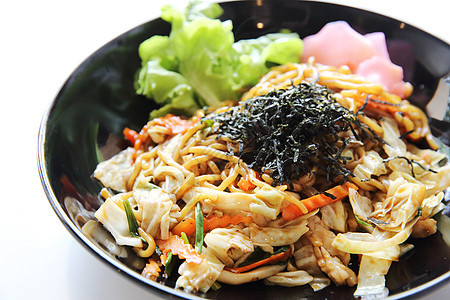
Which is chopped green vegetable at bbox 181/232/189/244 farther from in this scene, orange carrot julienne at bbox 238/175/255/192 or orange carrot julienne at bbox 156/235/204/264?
orange carrot julienne at bbox 238/175/255/192

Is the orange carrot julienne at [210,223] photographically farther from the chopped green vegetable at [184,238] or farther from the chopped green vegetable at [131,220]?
the chopped green vegetable at [131,220]

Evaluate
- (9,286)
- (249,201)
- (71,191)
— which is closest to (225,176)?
(249,201)

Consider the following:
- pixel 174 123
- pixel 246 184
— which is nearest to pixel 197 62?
pixel 174 123

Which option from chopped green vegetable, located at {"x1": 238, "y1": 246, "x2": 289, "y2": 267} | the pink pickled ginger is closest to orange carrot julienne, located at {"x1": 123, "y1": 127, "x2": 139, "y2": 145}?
chopped green vegetable, located at {"x1": 238, "y1": 246, "x2": 289, "y2": 267}

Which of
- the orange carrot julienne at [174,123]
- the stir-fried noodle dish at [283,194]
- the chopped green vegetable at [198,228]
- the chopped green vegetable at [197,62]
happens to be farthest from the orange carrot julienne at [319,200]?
the chopped green vegetable at [197,62]

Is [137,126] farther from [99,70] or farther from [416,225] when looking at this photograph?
[416,225]

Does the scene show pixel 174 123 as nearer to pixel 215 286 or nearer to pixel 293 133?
pixel 293 133

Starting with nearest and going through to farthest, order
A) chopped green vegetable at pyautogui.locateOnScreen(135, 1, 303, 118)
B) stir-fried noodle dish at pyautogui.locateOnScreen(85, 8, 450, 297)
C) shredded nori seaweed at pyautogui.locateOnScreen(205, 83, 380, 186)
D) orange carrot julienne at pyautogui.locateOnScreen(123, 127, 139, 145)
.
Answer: stir-fried noodle dish at pyautogui.locateOnScreen(85, 8, 450, 297)
shredded nori seaweed at pyautogui.locateOnScreen(205, 83, 380, 186)
orange carrot julienne at pyautogui.locateOnScreen(123, 127, 139, 145)
chopped green vegetable at pyautogui.locateOnScreen(135, 1, 303, 118)
